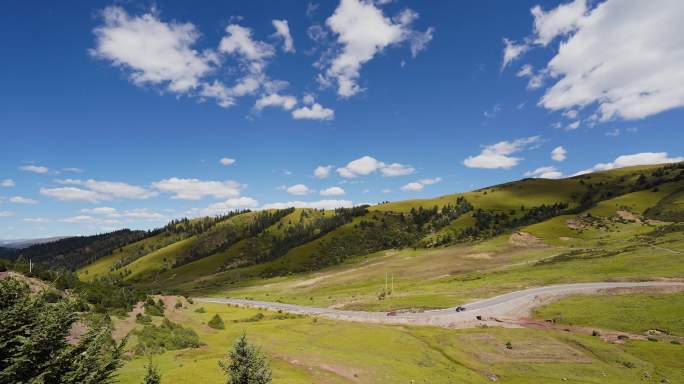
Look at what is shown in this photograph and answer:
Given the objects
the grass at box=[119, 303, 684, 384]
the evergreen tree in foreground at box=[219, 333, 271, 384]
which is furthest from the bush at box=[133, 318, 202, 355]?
the evergreen tree in foreground at box=[219, 333, 271, 384]

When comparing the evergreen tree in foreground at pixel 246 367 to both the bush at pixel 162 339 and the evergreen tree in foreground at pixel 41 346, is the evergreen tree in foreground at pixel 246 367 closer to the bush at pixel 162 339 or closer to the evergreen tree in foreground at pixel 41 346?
the evergreen tree in foreground at pixel 41 346

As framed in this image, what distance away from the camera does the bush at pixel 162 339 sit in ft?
150

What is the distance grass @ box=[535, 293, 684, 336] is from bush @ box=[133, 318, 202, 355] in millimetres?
71138

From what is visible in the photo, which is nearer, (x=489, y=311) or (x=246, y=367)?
(x=246, y=367)

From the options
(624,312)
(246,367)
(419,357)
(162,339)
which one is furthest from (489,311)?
(246,367)

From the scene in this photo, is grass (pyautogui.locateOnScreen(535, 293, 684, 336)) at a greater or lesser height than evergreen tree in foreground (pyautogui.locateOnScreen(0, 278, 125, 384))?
lesser

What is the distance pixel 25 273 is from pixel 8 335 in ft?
162

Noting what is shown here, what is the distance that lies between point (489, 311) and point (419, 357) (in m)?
39.4

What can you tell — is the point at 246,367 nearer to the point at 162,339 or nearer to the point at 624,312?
the point at 162,339

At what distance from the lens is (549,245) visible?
18475cm

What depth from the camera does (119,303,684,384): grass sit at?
41.6 meters

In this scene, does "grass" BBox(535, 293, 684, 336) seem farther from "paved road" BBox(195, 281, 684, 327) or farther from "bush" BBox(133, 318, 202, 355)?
"bush" BBox(133, 318, 202, 355)

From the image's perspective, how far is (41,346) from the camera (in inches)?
692

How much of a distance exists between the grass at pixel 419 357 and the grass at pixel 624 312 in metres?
10.1
